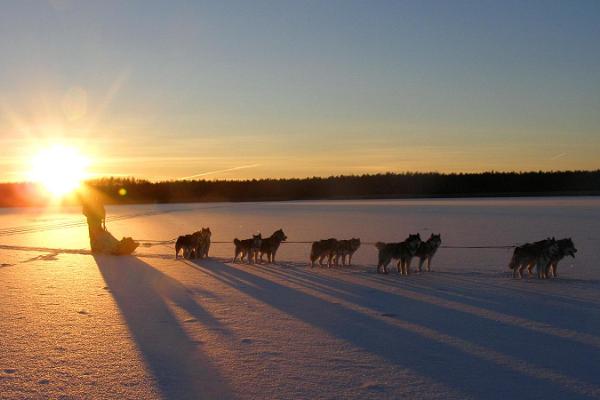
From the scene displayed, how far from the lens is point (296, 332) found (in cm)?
598

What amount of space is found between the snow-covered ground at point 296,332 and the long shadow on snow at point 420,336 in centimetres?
2

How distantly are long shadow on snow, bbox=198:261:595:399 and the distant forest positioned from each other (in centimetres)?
5308

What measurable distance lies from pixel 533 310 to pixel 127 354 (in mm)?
4617

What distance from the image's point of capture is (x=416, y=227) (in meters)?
19.9

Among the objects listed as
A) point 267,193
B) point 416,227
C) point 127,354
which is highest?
point 267,193

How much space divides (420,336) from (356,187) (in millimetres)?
66382

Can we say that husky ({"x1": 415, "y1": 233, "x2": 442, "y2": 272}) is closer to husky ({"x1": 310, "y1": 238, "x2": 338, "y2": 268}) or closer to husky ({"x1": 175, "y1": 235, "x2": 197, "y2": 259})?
husky ({"x1": 310, "y1": 238, "x2": 338, "y2": 268})

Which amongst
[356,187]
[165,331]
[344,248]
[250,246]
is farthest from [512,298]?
[356,187]

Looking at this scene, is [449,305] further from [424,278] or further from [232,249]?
[232,249]

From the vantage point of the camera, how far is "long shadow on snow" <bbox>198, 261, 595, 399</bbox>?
171 inches

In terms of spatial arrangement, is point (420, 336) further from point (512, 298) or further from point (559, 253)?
point (559, 253)

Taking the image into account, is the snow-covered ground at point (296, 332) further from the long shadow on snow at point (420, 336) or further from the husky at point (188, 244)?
the husky at point (188, 244)

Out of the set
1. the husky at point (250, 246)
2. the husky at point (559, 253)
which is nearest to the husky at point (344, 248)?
the husky at point (250, 246)

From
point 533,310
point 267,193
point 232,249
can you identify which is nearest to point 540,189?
point 267,193
